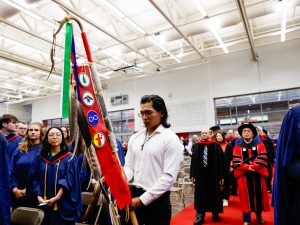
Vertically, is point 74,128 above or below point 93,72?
below

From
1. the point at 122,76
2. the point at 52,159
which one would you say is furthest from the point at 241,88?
the point at 52,159

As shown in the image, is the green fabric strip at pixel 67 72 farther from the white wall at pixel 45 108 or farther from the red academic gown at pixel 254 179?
the white wall at pixel 45 108

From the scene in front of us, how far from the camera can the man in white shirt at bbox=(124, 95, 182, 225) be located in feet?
4.91

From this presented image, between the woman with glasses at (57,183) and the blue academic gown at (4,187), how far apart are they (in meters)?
0.69

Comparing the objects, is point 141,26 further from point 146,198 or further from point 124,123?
point 146,198

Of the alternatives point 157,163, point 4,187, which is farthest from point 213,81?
point 4,187

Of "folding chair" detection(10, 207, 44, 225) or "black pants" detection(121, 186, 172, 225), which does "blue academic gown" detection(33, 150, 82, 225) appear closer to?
"folding chair" detection(10, 207, 44, 225)

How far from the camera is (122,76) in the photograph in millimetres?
13227

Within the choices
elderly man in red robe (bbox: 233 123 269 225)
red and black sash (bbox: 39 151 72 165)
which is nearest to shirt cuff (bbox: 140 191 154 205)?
red and black sash (bbox: 39 151 72 165)

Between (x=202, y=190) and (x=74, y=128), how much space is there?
3252 millimetres

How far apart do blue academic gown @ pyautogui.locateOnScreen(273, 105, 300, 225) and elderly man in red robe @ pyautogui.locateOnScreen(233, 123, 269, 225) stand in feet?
8.46

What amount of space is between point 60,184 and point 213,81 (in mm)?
9370

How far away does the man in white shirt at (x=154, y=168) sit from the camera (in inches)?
58.9

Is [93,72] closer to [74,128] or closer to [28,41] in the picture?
[74,128]
